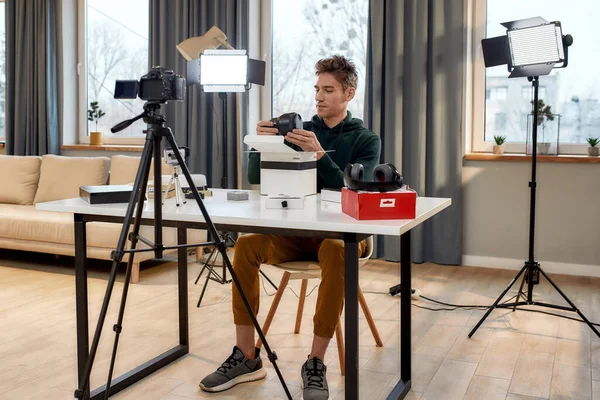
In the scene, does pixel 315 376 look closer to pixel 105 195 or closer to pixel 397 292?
pixel 105 195

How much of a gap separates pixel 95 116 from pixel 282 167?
401 cm

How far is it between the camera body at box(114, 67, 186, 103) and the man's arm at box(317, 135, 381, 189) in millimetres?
806

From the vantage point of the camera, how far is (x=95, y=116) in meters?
5.76

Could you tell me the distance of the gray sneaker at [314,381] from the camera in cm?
214

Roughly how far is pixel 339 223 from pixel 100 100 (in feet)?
15.0

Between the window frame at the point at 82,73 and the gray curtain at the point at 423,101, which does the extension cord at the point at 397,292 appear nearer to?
the gray curtain at the point at 423,101

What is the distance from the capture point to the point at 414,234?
173 inches

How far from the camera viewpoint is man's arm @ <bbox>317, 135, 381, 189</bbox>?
2512 millimetres

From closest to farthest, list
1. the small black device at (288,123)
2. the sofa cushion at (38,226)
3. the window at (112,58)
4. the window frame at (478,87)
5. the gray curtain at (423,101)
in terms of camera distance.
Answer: the small black device at (288,123)
the sofa cushion at (38,226)
the gray curtain at (423,101)
the window frame at (478,87)
the window at (112,58)

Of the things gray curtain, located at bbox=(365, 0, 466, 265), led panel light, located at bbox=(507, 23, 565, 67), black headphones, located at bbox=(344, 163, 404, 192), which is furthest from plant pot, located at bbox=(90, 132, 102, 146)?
black headphones, located at bbox=(344, 163, 404, 192)

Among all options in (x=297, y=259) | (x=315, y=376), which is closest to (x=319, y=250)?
(x=297, y=259)

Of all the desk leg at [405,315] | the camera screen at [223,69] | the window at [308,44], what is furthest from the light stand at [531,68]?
the window at [308,44]

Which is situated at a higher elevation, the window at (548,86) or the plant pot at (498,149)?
the window at (548,86)

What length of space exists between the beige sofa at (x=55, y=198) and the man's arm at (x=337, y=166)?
1694 mm
